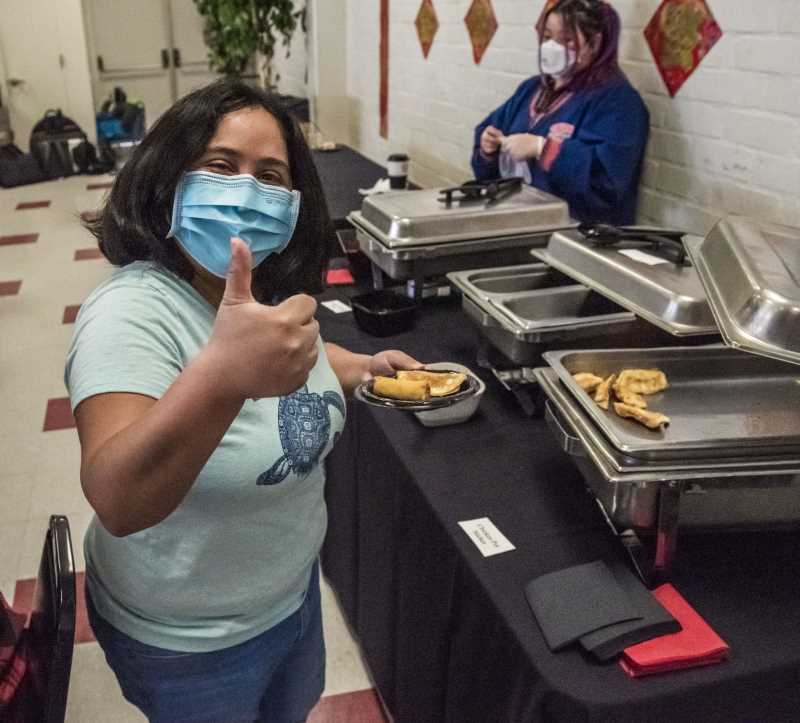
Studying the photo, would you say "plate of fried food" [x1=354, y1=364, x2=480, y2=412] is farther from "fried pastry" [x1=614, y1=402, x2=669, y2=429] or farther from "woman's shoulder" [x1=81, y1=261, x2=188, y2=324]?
"woman's shoulder" [x1=81, y1=261, x2=188, y2=324]

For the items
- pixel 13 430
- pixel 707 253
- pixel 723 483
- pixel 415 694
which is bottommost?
pixel 13 430

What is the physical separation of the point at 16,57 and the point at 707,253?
7.17 m

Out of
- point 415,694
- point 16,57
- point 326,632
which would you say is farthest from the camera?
point 16,57

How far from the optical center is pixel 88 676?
1686 mm

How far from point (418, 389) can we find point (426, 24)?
2.61 metres

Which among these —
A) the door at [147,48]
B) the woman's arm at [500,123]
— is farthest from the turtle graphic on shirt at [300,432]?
the door at [147,48]

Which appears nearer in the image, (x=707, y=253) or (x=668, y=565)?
(x=668, y=565)

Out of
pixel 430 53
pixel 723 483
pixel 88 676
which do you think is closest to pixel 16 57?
pixel 430 53

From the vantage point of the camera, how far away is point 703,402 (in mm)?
1115

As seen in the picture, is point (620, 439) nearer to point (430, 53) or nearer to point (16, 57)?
point (430, 53)

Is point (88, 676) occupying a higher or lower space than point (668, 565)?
lower

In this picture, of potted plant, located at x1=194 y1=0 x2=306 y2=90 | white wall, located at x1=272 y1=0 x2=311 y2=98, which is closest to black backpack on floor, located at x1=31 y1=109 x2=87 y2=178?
white wall, located at x1=272 y1=0 x2=311 y2=98

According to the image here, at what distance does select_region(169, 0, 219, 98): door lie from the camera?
741 cm

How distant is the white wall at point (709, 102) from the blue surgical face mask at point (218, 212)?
4.04 ft
